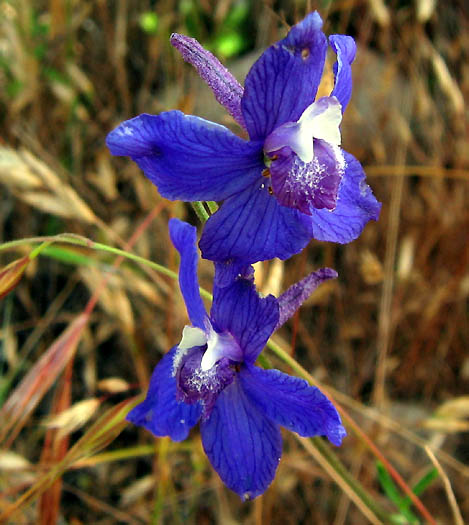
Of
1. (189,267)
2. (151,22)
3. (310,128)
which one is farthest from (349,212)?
(151,22)

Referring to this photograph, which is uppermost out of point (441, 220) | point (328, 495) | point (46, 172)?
point (46, 172)

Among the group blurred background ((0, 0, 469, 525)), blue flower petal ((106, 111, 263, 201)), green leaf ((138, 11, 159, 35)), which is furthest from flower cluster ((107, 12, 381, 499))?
green leaf ((138, 11, 159, 35))

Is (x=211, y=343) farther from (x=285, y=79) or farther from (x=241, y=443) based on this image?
(x=285, y=79)

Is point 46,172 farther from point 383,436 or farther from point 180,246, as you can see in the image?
point 383,436

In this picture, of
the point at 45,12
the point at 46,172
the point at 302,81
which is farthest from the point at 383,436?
the point at 45,12

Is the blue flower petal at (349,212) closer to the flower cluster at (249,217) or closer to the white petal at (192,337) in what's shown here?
the flower cluster at (249,217)
